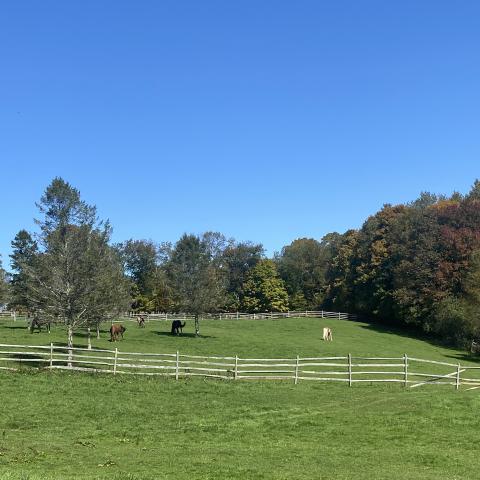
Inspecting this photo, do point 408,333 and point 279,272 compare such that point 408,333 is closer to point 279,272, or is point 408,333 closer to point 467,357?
point 467,357

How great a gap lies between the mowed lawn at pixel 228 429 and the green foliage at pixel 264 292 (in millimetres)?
65868

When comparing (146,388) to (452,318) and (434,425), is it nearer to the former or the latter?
(434,425)

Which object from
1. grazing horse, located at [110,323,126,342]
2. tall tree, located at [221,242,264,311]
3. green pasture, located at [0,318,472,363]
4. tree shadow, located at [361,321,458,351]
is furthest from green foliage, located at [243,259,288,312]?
grazing horse, located at [110,323,126,342]

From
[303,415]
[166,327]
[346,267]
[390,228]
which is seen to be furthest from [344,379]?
[346,267]

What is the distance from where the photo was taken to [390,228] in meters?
75.1

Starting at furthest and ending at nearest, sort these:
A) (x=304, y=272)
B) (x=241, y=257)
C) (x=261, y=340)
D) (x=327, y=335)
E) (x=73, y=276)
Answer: (x=241, y=257) → (x=304, y=272) → (x=327, y=335) → (x=261, y=340) → (x=73, y=276)

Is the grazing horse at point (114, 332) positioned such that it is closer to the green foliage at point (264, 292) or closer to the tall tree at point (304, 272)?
the green foliage at point (264, 292)

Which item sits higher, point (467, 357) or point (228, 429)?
point (228, 429)

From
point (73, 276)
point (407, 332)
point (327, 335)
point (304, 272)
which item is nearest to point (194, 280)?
point (327, 335)

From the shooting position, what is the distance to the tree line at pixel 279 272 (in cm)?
3125

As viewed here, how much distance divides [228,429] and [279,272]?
88393 mm

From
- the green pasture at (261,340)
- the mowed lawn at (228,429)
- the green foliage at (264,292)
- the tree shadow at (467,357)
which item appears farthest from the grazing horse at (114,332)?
the green foliage at (264,292)

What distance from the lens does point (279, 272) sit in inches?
4161

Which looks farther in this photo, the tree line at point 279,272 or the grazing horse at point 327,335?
the grazing horse at point 327,335
